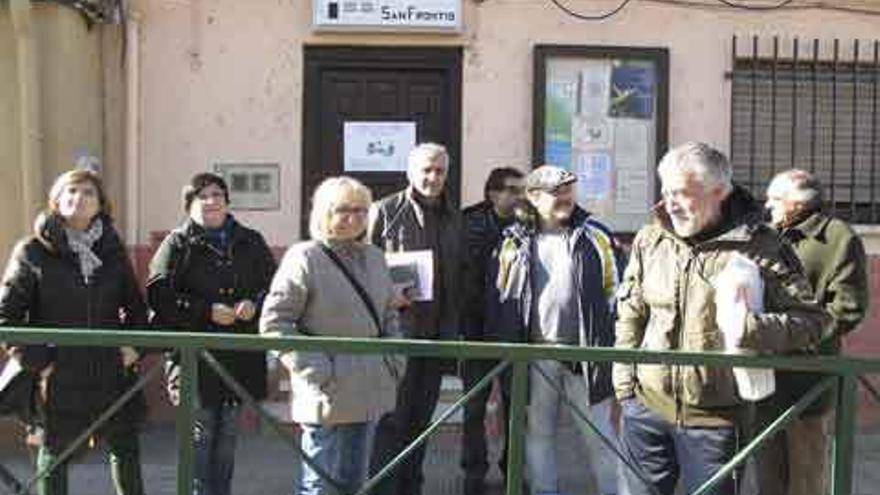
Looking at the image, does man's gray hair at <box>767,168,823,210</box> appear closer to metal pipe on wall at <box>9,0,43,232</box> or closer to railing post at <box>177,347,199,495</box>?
railing post at <box>177,347,199,495</box>

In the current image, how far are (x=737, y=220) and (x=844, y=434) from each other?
2.45ft

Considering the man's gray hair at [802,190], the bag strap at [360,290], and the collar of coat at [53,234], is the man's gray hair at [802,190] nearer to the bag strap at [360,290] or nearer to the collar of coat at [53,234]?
the bag strap at [360,290]

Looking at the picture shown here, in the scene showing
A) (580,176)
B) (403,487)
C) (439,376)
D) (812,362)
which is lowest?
(403,487)

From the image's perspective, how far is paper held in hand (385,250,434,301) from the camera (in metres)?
5.27

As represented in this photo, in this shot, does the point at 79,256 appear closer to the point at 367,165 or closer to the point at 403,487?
the point at 403,487

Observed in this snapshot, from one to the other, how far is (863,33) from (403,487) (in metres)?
4.29

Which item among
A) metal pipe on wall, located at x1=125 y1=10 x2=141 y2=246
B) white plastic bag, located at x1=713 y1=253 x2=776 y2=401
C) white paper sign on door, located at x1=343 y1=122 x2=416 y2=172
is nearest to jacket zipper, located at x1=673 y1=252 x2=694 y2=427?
white plastic bag, located at x1=713 y1=253 x2=776 y2=401

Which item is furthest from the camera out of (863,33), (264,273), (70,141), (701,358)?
(863,33)

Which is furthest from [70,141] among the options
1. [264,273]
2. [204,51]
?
[264,273]

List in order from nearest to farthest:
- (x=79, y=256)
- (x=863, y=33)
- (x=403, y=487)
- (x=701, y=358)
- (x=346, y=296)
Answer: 1. (x=701, y=358)
2. (x=346, y=296)
3. (x=79, y=256)
4. (x=403, y=487)
5. (x=863, y=33)

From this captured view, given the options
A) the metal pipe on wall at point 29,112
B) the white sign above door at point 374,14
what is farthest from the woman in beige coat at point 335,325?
the white sign above door at point 374,14

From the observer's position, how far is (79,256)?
15.2 ft

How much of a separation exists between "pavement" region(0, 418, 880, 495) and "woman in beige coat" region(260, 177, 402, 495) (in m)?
1.84

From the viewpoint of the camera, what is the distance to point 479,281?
5684 millimetres
